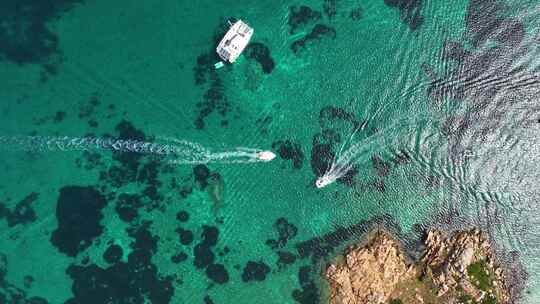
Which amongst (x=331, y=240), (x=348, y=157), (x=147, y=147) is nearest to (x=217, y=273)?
(x=331, y=240)

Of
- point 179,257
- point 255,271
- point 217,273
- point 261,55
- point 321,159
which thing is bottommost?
point 179,257

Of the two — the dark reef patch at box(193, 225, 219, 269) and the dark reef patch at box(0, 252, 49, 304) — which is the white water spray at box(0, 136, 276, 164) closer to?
the dark reef patch at box(193, 225, 219, 269)

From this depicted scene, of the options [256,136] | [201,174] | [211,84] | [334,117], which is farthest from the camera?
[211,84]

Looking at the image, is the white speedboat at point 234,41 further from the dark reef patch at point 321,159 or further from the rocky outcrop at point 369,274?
the rocky outcrop at point 369,274

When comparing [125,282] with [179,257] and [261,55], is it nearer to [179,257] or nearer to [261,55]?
[179,257]

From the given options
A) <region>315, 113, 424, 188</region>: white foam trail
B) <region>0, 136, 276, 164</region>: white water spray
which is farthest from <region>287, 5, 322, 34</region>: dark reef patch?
<region>0, 136, 276, 164</region>: white water spray

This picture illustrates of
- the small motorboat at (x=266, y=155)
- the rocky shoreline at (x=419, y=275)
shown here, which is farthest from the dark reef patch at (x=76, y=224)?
the rocky shoreline at (x=419, y=275)

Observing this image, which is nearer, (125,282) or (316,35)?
(125,282)
